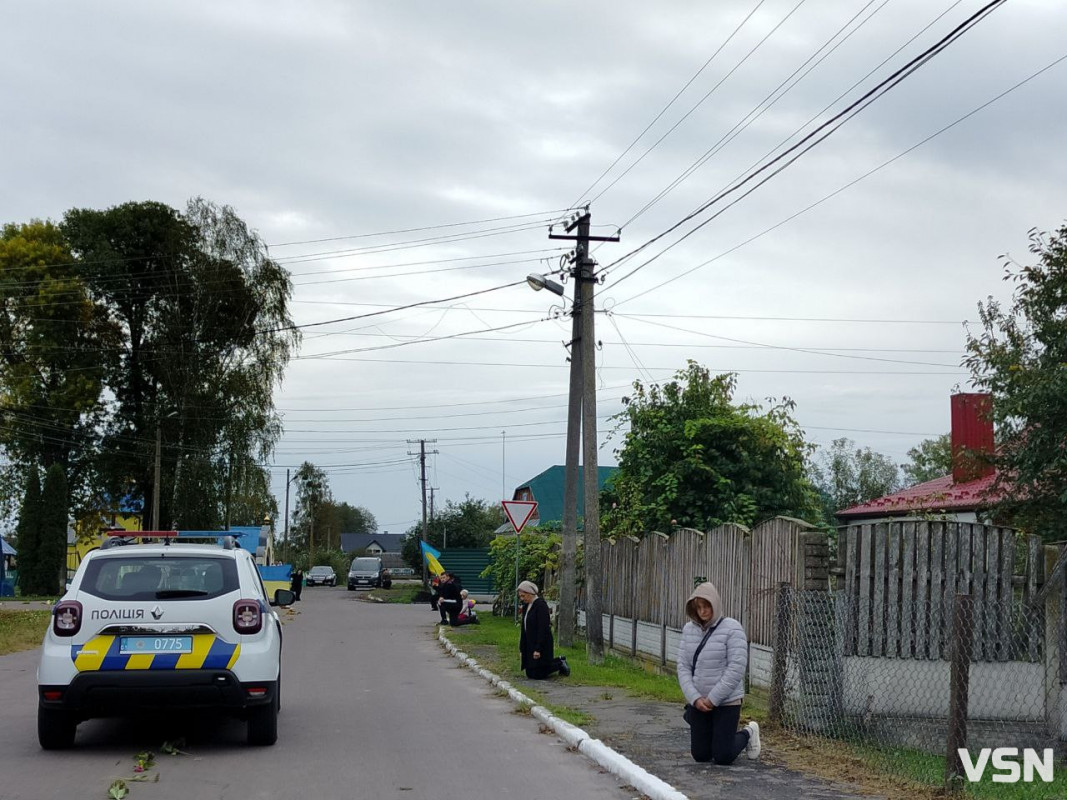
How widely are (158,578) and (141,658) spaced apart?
672mm

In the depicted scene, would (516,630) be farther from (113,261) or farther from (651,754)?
(113,261)

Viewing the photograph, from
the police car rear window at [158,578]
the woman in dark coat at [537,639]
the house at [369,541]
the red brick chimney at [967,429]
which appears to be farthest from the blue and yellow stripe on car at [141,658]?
the house at [369,541]

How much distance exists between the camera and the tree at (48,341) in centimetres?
4544

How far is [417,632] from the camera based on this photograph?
30.4m

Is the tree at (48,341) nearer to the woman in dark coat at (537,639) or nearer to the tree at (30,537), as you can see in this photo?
the tree at (30,537)

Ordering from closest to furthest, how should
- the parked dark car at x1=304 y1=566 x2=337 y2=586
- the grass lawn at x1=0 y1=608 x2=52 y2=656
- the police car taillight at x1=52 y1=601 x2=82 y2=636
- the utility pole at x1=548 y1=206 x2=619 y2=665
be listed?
the police car taillight at x1=52 y1=601 x2=82 y2=636
the utility pole at x1=548 y1=206 x2=619 y2=665
the grass lawn at x1=0 y1=608 x2=52 y2=656
the parked dark car at x1=304 y1=566 x2=337 y2=586

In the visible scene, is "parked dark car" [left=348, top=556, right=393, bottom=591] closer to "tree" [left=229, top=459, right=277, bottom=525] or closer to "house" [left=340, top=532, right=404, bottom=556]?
"tree" [left=229, top=459, right=277, bottom=525]

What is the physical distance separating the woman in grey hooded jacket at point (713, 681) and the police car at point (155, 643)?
3.33 metres

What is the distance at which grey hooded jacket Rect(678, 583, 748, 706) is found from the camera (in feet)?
29.7

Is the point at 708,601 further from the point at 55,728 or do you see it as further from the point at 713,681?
the point at 55,728

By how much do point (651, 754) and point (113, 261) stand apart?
40.0 meters

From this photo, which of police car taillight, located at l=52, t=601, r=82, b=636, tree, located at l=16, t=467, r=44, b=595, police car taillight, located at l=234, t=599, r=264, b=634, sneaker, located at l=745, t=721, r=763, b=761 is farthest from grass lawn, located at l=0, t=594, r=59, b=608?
sneaker, located at l=745, t=721, r=763, b=761

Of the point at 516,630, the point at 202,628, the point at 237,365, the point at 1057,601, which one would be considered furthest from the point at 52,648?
the point at 237,365

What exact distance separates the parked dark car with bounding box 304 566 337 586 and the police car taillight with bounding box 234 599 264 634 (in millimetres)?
77437
